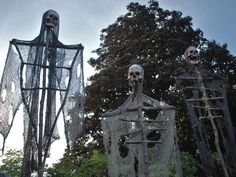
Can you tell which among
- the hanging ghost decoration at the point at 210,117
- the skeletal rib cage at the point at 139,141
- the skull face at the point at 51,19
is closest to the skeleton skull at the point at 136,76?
the skeletal rib cage at the point at 139,141

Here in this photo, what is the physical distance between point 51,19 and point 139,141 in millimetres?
2676

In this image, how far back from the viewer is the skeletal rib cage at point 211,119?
8.28m

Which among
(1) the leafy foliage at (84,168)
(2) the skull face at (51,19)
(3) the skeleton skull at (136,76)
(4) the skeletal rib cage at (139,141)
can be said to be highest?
(2) the skull face at (51,19)

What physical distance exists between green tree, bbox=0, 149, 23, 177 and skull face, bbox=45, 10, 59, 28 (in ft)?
23.5

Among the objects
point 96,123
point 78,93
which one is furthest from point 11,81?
point 96,123

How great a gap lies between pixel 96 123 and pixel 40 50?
1097 cm

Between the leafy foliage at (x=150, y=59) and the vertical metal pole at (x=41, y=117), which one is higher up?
the leafy foliage at (x=150, y=59)

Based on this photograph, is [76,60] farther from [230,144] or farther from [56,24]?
[230,144]

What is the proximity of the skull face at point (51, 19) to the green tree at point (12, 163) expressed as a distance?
23.5 ft

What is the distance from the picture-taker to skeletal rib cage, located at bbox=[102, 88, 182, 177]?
7074 millimetres

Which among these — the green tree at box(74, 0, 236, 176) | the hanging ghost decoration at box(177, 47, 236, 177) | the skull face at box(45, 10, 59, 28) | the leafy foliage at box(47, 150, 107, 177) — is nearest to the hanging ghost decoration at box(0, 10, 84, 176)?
the skull face at box(45, 10, 59, 28)

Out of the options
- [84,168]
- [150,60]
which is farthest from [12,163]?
[150,60]

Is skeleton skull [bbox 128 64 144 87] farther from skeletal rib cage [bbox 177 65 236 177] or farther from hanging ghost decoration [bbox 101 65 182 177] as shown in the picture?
skeletal rib cage [bbox 177 65 236 177]

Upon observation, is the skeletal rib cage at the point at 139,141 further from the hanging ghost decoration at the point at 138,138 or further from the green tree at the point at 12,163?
the green tree at the point at 12,163
